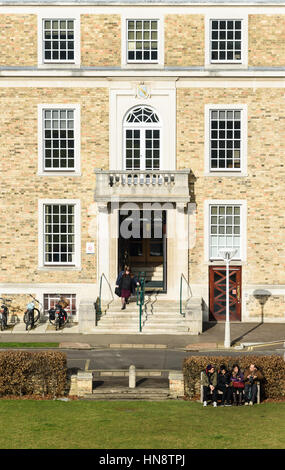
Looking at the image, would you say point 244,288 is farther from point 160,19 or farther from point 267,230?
point 160,19

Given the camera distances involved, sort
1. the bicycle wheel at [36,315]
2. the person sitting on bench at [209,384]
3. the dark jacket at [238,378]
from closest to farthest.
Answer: the person sitting on bench at [209,384]
the dark jacket at [238,378]
the bicycle wheel at [36,315]

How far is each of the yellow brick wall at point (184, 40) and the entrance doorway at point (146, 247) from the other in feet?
23.0

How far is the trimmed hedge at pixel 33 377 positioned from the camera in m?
23.0

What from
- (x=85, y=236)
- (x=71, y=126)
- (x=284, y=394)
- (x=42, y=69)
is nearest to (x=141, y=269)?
(x=85, y=236)

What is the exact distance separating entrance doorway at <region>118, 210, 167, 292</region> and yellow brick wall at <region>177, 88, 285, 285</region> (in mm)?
3201

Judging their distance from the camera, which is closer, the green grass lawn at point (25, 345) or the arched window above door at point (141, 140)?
the green grass lawn at point (25, 345)

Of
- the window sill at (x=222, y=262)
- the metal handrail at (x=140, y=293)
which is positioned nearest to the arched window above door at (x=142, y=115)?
the window sill at (x=222, y=262)

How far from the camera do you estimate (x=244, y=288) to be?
35.8 metres

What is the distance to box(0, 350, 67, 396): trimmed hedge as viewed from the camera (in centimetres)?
2303

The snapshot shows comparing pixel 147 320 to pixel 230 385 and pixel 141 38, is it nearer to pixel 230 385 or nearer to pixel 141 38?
pixel 230 385

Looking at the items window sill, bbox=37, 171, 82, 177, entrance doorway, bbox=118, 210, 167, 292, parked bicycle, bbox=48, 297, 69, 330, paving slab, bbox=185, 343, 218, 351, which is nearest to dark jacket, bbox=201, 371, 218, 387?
paving slab, bbox=185, 343, 218, 351

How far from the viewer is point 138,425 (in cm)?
1919

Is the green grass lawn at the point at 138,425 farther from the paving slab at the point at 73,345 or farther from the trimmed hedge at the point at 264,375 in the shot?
the paving slab at the point at 73,345

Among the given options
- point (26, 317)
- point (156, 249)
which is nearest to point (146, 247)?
A: point (156, 249)
